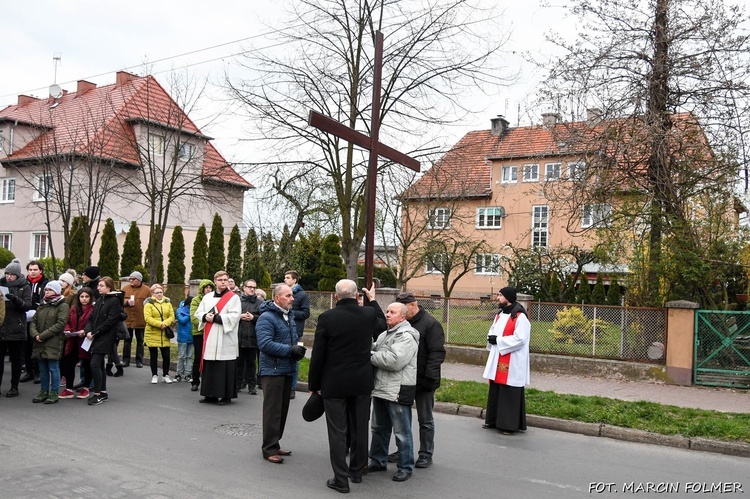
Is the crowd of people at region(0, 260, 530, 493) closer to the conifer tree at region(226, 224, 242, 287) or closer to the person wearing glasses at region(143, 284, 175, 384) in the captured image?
the person wearing glasses at region(143, 284, 175, 384)

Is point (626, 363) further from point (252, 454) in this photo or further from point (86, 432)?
point (86, 432)

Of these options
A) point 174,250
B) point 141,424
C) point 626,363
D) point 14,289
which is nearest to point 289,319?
point 141,424

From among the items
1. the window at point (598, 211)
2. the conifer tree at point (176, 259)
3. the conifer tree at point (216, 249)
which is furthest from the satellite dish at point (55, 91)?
the window at point (598, 211)

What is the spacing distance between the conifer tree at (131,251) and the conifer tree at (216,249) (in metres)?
3.33

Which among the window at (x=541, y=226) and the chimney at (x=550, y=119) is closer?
the chimney at (x=550, y=119)

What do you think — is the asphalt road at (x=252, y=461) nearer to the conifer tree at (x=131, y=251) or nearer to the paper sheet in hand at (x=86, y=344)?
the paper sheet in hand at (x=86, y=344)

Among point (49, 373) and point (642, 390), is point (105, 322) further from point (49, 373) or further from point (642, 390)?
point (642, 390)

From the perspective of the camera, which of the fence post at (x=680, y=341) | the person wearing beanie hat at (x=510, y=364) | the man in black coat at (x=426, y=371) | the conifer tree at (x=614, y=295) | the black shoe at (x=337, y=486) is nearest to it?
the black shoe at (x=337, y=486)

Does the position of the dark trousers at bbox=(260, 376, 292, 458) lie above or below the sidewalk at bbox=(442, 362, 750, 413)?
above

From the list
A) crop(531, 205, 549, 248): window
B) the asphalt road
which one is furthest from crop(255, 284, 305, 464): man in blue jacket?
crop(531, 205, 549, 248): window

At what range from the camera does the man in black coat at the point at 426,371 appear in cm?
747

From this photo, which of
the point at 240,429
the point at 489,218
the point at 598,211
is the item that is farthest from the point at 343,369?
the point at 489,218

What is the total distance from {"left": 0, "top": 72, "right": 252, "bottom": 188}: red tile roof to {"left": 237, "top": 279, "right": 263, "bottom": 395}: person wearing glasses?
7370 millimetres

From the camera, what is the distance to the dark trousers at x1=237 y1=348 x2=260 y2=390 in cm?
1147
